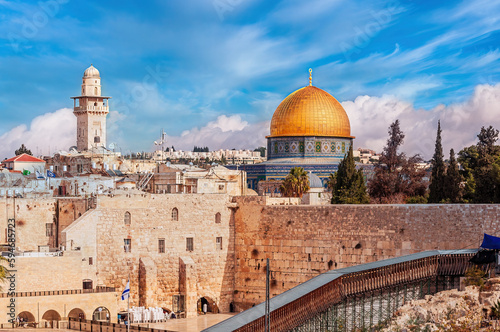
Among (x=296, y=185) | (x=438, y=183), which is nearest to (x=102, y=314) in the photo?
(x=438, y=183)

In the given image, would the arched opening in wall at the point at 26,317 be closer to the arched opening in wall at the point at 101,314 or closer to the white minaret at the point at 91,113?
the arched opening in wall at the point at 101,314

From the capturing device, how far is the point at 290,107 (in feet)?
175

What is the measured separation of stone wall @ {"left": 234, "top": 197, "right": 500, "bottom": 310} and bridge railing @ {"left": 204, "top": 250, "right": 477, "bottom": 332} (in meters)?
5.87

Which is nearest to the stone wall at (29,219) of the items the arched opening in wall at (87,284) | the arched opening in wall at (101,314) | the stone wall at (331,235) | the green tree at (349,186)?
the arched opening in wall at (87,284)

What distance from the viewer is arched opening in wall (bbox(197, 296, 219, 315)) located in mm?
32812

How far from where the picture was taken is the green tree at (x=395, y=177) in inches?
1565

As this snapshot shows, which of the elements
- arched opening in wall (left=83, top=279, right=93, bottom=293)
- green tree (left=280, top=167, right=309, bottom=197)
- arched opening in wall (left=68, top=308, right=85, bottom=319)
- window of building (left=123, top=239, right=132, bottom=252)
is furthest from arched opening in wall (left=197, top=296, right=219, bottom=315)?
green tree (left=280, top=167, right=309, bottom=197)

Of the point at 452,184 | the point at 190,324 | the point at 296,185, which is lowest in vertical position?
the point at 190,324

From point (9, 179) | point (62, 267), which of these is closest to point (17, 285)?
point (62, 267)

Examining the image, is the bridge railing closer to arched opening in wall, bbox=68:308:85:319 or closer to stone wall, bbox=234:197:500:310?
stone wall, bbox=234:197:500:310

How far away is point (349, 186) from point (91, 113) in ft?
57.4

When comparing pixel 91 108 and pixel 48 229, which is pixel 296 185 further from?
pixel 48 229

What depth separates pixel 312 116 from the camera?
52.5 meters

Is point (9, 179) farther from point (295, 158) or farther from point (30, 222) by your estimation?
point (295, 158)
